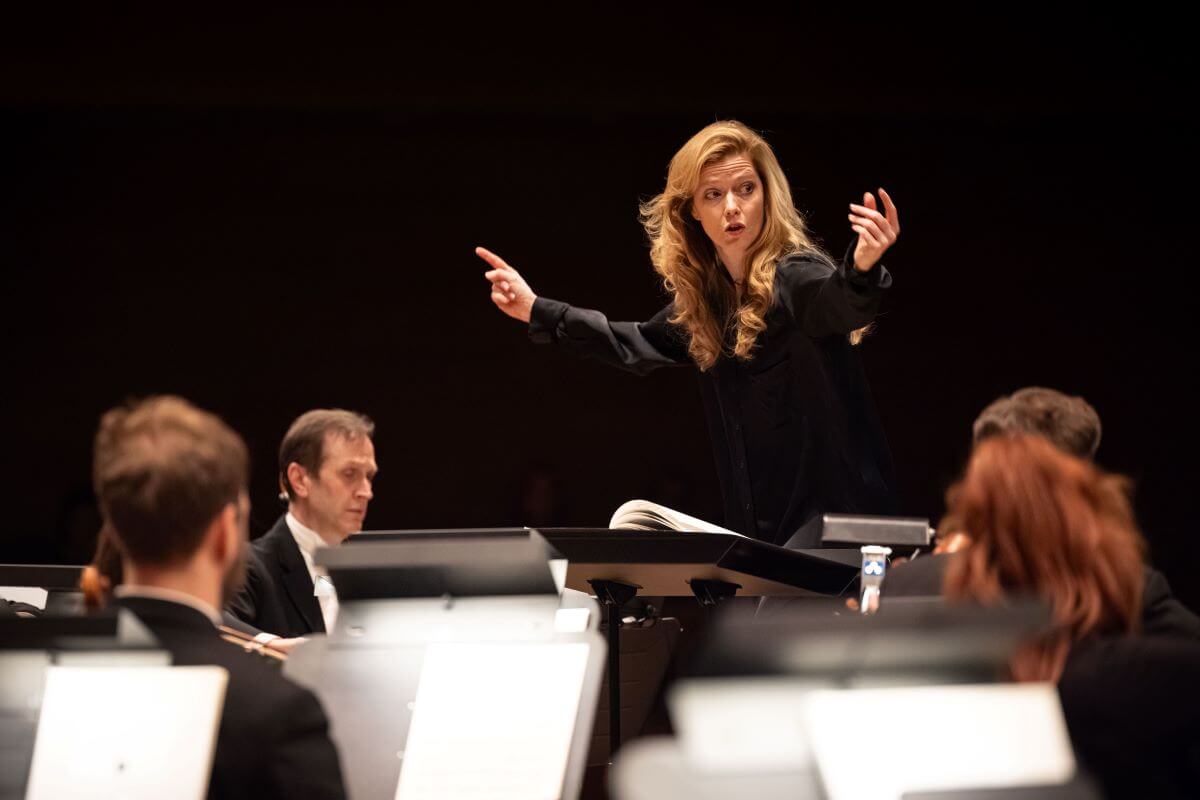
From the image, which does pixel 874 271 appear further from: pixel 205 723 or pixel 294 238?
pixel 294 238

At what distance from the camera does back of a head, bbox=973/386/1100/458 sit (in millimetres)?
2273

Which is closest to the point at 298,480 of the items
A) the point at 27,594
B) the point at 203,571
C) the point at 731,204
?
the point at 27,594

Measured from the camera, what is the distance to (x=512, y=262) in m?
6.44

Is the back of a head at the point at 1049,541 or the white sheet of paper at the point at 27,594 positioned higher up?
the back of a head at the point at 1049,541

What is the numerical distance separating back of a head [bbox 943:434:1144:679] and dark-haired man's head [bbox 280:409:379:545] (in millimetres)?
2309

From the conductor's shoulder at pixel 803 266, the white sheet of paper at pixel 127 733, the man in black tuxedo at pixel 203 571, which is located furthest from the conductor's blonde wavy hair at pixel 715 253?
the white sheet of paper at pixel 127 733

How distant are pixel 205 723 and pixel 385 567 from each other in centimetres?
33

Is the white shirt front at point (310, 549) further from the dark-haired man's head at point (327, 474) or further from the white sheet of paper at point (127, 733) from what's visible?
the white sheet of paper at point (127, 733)

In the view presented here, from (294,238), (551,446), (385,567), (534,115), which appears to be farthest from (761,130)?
(385,567)

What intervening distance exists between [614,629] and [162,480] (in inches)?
48.0

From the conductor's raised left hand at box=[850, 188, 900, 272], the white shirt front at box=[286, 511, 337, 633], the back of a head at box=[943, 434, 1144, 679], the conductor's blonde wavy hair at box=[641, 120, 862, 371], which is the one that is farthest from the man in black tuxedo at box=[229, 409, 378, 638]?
the back of a head at box=[943, 434, 1144, 679]

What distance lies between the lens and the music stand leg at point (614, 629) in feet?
8.14

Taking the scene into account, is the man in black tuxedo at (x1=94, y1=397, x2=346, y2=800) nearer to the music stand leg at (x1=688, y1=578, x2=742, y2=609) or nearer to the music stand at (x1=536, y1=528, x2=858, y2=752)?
the music stand at (x1=536, y1=528, x2=858, y2=752)

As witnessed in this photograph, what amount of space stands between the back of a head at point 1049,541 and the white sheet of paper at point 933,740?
0.16 metres
